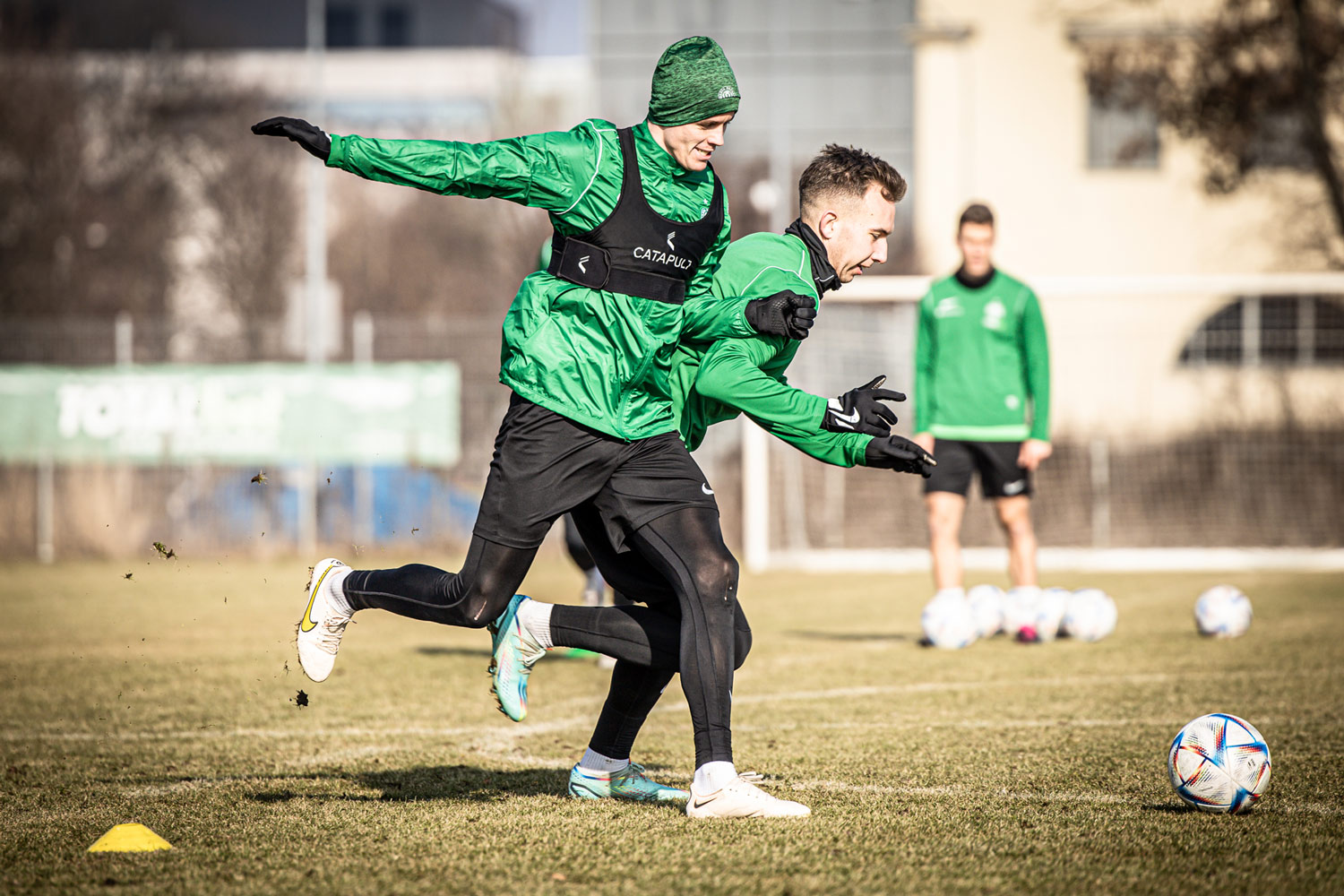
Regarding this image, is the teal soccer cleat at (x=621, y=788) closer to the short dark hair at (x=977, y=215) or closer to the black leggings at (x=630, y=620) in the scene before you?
the black leggings at (x=630, y=620)

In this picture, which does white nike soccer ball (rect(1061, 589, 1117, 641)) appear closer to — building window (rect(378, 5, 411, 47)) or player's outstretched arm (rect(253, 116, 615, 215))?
player's outstretched arm (rect(253, 116, 615, 215))

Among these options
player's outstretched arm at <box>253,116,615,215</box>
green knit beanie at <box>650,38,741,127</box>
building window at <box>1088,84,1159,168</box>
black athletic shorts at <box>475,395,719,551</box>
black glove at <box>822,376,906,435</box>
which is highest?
building window at <box>1088,84,1159,168</box>

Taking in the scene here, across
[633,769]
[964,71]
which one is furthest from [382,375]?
[964,71]

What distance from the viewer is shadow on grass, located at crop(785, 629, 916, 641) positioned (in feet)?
30.3

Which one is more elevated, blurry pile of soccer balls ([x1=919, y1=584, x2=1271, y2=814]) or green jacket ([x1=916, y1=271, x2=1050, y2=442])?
green jacket ([x1=916, y1=271, x2=1050, y2=442])

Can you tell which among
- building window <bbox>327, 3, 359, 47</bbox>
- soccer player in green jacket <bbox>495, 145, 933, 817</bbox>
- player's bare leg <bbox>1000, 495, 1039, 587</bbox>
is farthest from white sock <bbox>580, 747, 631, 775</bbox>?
building window <bbox>327, 3, 359, 47</bbox>

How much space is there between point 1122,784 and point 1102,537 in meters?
11.4

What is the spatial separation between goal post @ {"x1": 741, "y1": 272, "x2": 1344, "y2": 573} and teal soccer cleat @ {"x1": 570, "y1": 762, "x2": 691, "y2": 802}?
33.4 feet

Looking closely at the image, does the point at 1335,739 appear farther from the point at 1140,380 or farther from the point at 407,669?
the point at 1140,380

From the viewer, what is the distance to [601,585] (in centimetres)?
805

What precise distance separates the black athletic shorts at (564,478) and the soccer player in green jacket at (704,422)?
160mm

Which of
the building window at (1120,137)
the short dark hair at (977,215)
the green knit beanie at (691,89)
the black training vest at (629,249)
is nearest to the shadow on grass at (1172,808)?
the black training vest at (629,249)

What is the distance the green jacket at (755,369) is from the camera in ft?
13.3

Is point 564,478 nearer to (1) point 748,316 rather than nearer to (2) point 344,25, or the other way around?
(1) point 748,316
